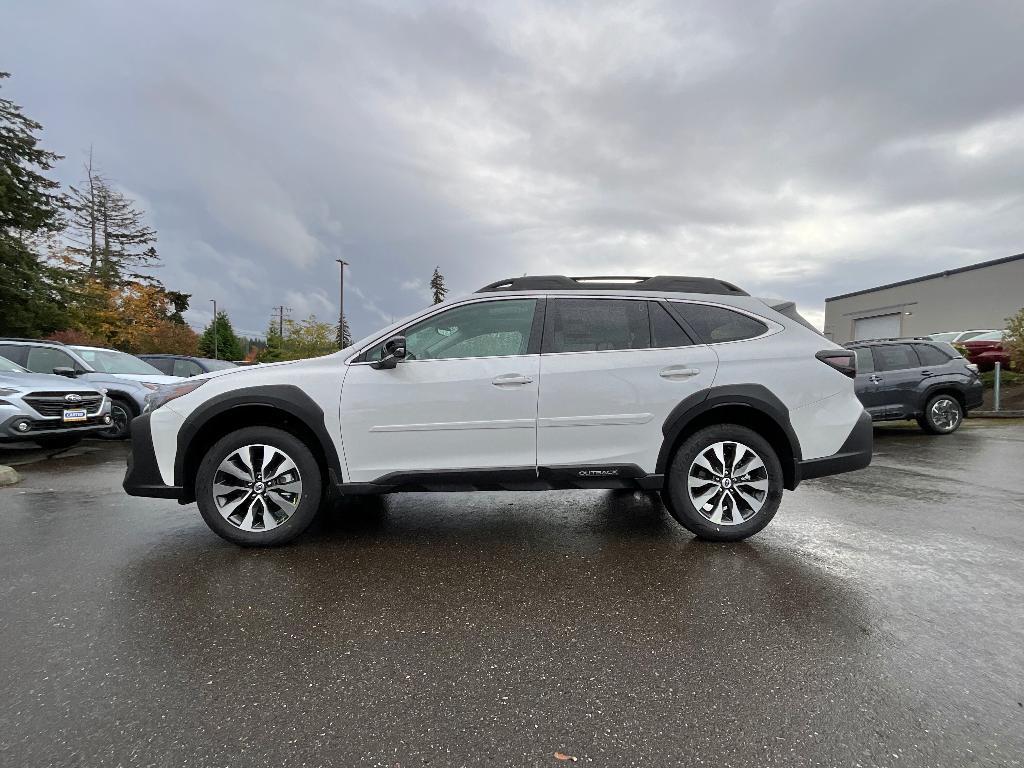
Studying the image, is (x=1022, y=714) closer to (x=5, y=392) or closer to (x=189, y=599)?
(x=189, y=599)

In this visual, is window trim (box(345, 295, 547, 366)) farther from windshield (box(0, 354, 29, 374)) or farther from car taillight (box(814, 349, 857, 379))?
windshield (box(0, 354, 29, 374))

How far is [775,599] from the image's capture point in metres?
2.78

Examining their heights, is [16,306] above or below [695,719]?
above

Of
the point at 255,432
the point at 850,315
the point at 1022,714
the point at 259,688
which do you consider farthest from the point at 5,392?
the point at 850,315

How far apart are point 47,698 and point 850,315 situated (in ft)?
149

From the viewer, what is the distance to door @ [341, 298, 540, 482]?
11.4ft

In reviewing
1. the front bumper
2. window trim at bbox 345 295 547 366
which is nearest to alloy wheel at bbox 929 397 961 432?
window trim at bbox 345 295 547 366

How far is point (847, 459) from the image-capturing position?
3.65 meters

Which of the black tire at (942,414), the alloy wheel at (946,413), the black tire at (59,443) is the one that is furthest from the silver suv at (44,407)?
the alloy wheel at (946,413)

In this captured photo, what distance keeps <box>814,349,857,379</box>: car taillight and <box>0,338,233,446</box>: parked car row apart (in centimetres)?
676

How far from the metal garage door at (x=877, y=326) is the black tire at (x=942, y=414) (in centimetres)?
2840

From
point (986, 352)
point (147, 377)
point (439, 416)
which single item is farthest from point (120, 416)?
point (986, 352)

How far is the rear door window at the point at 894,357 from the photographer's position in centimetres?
902

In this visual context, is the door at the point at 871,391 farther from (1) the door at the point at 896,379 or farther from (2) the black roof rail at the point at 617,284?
(2) the black roof rail at the point at 617,284
